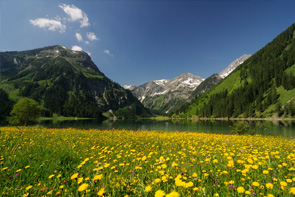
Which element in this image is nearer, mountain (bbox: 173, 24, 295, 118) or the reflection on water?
the reflection on water

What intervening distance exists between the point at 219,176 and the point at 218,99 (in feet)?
688

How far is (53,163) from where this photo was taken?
4.62 m

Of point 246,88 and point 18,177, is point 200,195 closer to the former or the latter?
point 18,177

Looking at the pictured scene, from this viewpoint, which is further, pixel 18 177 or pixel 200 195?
pixel 18 177

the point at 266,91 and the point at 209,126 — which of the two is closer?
the point at 209,126

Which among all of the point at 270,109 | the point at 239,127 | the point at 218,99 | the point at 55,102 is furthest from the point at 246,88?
the point at 55,102

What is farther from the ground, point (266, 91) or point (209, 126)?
point (266, 91)

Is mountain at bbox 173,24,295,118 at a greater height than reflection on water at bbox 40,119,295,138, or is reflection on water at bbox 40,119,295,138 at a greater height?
mountain at bbox 173,24,295,118

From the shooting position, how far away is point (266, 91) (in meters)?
153

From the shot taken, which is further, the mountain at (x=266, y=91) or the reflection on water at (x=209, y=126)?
the mountain at (x=266, y=91)

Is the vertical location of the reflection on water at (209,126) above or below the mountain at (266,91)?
below

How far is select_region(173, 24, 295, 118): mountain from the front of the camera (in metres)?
125

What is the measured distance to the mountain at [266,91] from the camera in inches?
4926

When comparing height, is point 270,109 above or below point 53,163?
above
